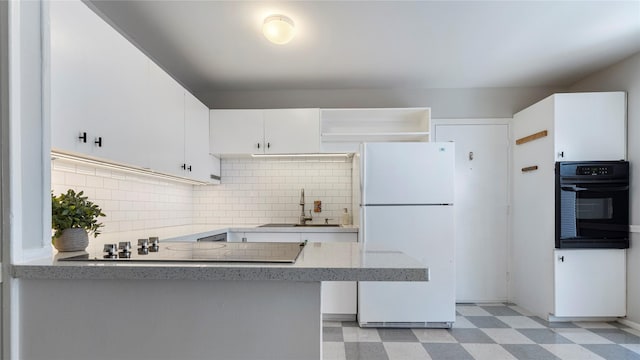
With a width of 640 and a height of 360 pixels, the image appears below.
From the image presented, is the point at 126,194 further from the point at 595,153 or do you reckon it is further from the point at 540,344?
the point at 595,153

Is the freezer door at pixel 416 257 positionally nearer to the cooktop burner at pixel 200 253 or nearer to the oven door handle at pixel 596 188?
the oven door handle at pixel 596 188

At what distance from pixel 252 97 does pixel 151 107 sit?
1648 millimetres

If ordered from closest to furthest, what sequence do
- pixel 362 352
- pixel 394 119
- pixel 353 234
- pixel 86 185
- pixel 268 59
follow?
pixel 86 185, pixel 362 352, pixel 268 59, pixel 353 234, pixel 394 119

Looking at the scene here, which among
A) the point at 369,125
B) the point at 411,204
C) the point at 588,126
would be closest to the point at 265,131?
the point at 369,125

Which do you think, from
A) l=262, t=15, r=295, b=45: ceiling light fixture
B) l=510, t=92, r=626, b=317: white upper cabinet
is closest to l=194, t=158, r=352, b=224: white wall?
l=262, t=15, r=295, b=45: ceiling light fixture

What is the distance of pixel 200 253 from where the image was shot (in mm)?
1265

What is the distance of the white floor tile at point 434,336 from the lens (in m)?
2.69

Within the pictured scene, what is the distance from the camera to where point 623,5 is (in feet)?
6.99

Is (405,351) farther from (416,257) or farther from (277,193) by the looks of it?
(277,193)

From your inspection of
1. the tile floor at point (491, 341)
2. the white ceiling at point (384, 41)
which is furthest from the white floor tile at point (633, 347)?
the white ceiling at point (384, 41)

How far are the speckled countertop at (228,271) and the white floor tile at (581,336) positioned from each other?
2.53 m

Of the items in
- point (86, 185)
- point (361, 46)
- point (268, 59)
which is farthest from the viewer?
point (268, 59)

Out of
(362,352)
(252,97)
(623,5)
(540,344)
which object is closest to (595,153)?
(623,5)

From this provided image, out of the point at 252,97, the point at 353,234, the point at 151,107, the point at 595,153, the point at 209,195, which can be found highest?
the point at 252,97
